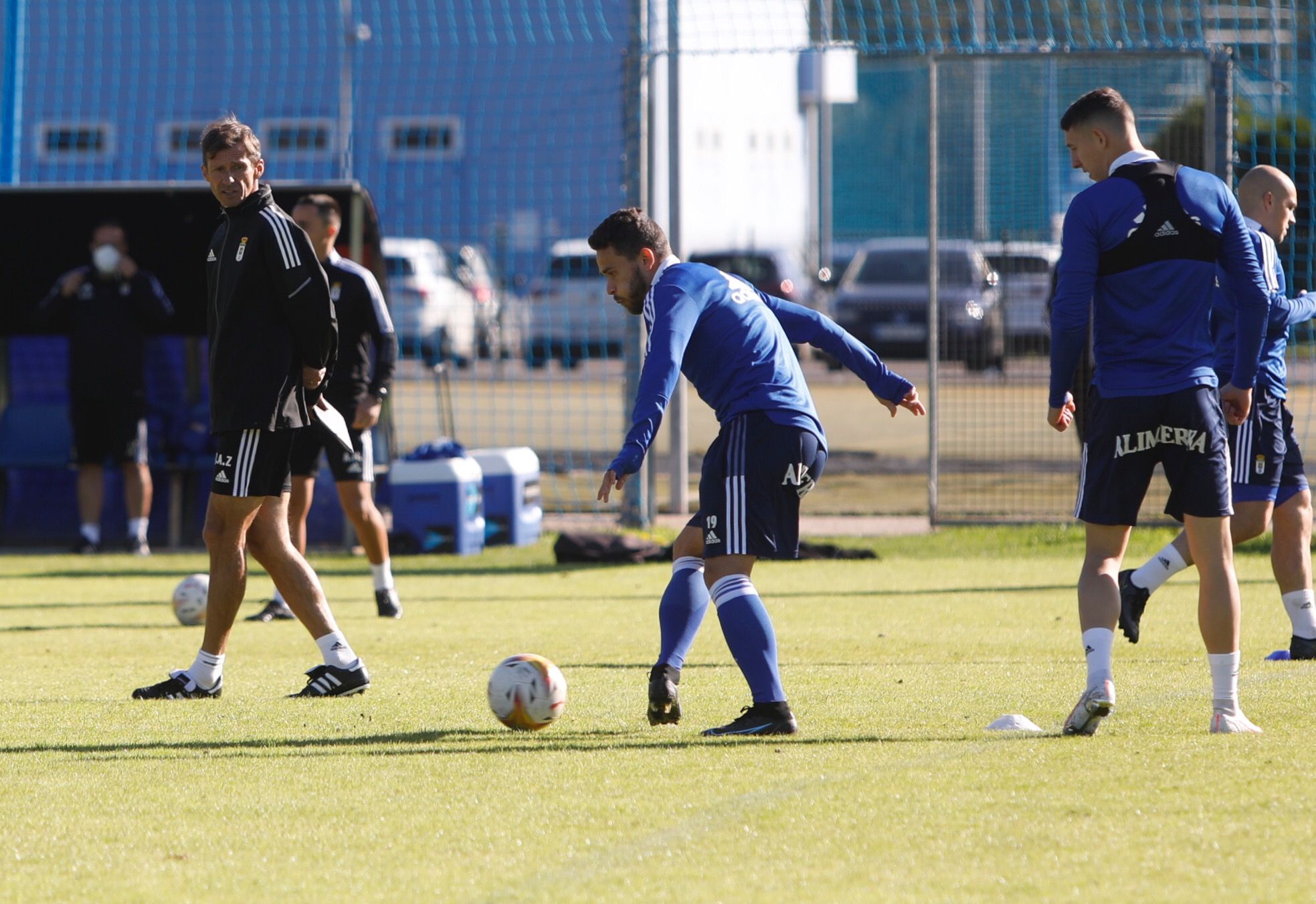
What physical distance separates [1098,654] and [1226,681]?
1.36 ft

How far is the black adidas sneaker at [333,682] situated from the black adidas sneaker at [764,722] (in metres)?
1.65

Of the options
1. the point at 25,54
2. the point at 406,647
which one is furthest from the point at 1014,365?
the point at 25,54

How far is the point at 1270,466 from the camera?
Answer: 7023 millimetres

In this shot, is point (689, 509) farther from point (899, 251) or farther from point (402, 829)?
point (899, 251)

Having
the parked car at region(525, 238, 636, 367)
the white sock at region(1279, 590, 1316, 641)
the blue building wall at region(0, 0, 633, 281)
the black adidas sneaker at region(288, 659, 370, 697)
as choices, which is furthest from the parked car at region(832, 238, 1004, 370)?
the black adidas sneaker at region(288, 659, 370, 697)

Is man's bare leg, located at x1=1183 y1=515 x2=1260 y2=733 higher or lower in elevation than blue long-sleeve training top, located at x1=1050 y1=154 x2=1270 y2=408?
lower

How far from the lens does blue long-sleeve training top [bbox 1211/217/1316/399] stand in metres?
6.78

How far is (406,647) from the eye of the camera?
7855 millimetres

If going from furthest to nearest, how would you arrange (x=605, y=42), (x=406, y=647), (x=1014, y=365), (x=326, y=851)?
1. (x=605, y=42)
2. (x=1014, y=365)
3. (x=406, y=647)
4. (x=326, y=851)

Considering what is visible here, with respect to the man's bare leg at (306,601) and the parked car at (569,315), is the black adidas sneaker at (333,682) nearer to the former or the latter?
the man's bare leg at (306,601)

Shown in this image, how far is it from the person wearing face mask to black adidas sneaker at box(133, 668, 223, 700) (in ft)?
19.8

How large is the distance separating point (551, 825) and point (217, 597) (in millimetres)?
2454

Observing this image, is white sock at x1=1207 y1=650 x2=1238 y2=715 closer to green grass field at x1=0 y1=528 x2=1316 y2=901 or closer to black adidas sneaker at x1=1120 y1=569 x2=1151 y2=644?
green grass field at x1=0 y1=528 x2=1316 y2=901

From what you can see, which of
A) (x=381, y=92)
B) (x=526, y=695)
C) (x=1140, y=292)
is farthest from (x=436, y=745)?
(x=381, y=92)
